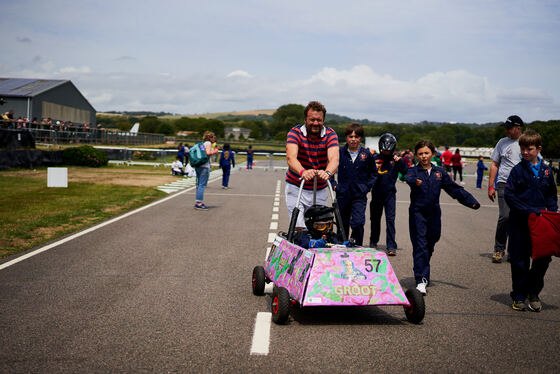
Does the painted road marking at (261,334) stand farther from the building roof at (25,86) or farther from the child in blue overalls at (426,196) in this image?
the building roof at (25,86)

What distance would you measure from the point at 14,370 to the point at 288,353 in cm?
191

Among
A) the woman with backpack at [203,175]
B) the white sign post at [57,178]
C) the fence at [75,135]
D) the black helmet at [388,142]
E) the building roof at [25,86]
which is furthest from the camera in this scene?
the building roof at [25,86]

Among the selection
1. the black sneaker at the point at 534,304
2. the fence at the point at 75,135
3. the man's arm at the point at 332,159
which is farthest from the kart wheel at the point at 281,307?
the fence at the point at 75,135

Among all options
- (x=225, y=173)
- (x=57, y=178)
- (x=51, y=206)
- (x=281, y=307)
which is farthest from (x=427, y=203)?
(x=225, y=173)

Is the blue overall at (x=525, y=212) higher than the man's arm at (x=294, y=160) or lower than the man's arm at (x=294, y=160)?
lower

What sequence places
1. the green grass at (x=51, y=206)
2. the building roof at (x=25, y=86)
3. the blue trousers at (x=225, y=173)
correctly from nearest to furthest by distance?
the green grass at (x=51, y=206), the blue trousers at (x=225, y=173), the building roof at (x=25, y=86)

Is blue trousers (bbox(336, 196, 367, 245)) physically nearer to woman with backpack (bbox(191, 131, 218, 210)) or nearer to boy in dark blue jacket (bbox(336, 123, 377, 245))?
boy in dark blue jacket (bbox(336, 123, 377, 245))

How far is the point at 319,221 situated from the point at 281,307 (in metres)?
1.09

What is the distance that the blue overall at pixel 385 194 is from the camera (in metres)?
9.34

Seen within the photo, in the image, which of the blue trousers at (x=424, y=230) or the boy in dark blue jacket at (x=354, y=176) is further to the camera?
the boy in dark blue jacket at (x=354, y=176)

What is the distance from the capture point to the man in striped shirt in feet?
21.2

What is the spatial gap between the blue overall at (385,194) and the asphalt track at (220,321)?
1.57 feet

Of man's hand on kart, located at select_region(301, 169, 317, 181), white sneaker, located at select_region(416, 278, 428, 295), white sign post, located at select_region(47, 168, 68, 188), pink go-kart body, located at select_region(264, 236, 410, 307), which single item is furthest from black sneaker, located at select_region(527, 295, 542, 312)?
white sign post, located at select_region(47, 168, 68, 188)

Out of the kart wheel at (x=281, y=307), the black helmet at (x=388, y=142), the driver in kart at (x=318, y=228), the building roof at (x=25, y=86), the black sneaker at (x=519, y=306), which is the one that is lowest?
the black sneaker at (x=519, y=306)
